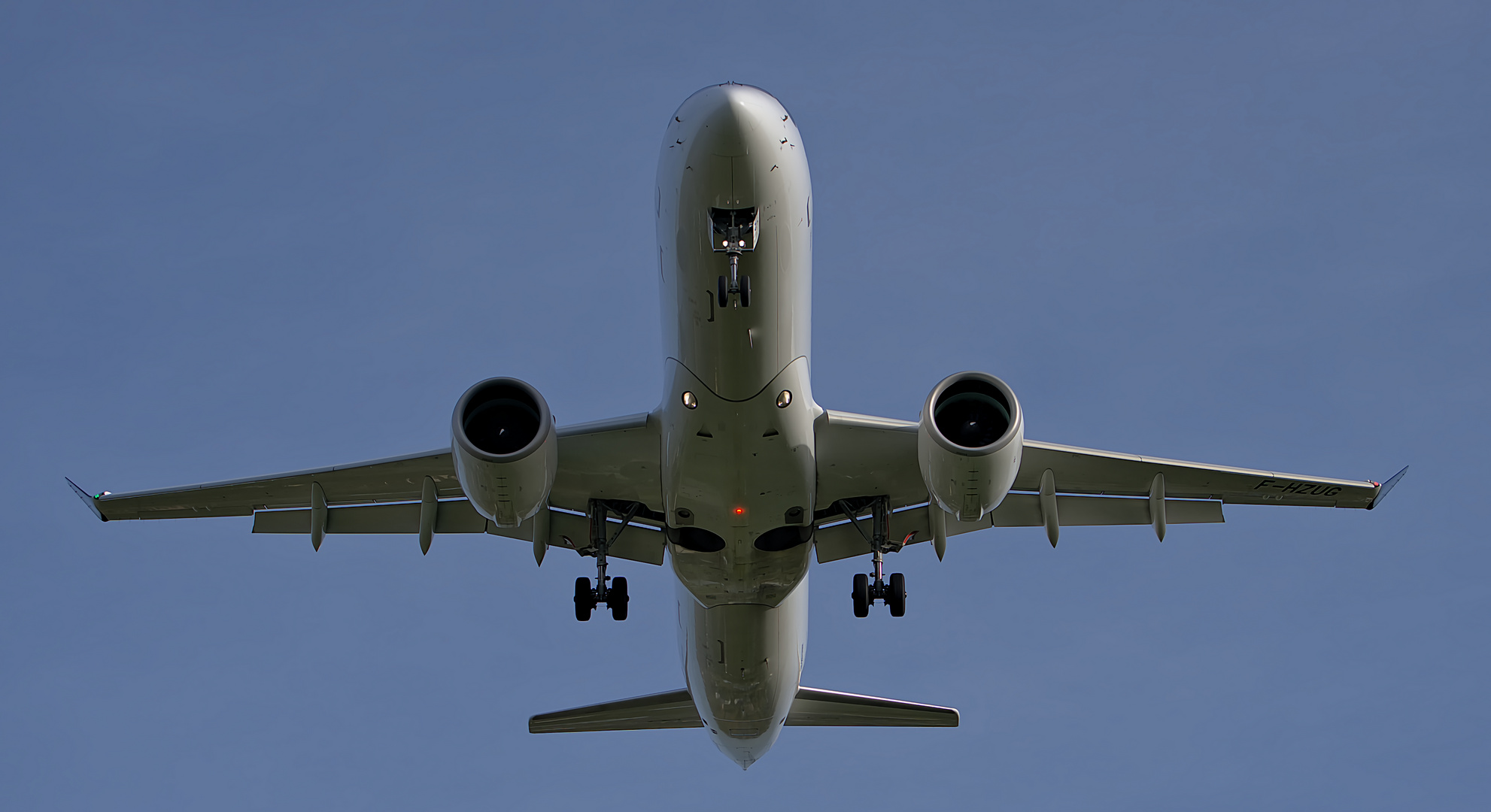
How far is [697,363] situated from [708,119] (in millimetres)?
2982

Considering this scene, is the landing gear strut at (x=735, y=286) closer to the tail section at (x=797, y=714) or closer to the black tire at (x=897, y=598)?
the black tire at (x=897, y=598)

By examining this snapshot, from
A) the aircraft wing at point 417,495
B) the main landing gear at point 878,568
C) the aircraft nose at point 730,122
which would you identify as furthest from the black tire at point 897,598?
the aircraft nose at point 730,122

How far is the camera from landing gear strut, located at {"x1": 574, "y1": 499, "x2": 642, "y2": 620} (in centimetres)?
1970

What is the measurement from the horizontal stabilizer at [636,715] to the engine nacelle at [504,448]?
8.14 metres

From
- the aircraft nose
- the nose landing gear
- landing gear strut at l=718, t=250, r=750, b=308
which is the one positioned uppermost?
the aircraft nose

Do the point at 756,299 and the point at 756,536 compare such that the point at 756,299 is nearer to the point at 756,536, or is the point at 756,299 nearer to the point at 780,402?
the point at 780,402

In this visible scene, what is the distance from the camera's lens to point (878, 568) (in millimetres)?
→ 19703

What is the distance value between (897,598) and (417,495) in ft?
24.0

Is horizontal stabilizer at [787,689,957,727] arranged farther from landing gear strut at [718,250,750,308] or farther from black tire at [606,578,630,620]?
landing gear strut at [718,250,750,308]

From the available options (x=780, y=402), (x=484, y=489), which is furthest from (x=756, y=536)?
(x=484, y=489)

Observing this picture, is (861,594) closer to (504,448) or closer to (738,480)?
(738,480)

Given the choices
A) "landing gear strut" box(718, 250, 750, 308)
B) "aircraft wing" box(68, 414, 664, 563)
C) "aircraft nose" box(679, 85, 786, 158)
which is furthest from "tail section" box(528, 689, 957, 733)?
"aircraft nose" box(679, 85, 786, 158)

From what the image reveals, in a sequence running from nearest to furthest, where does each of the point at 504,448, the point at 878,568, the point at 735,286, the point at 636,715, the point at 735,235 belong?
the point at 735,235
the point at 735,286
the point at 504,448
the point at 878,568
the point at 636,715

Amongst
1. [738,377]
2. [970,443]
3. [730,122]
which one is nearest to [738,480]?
[738,377]
